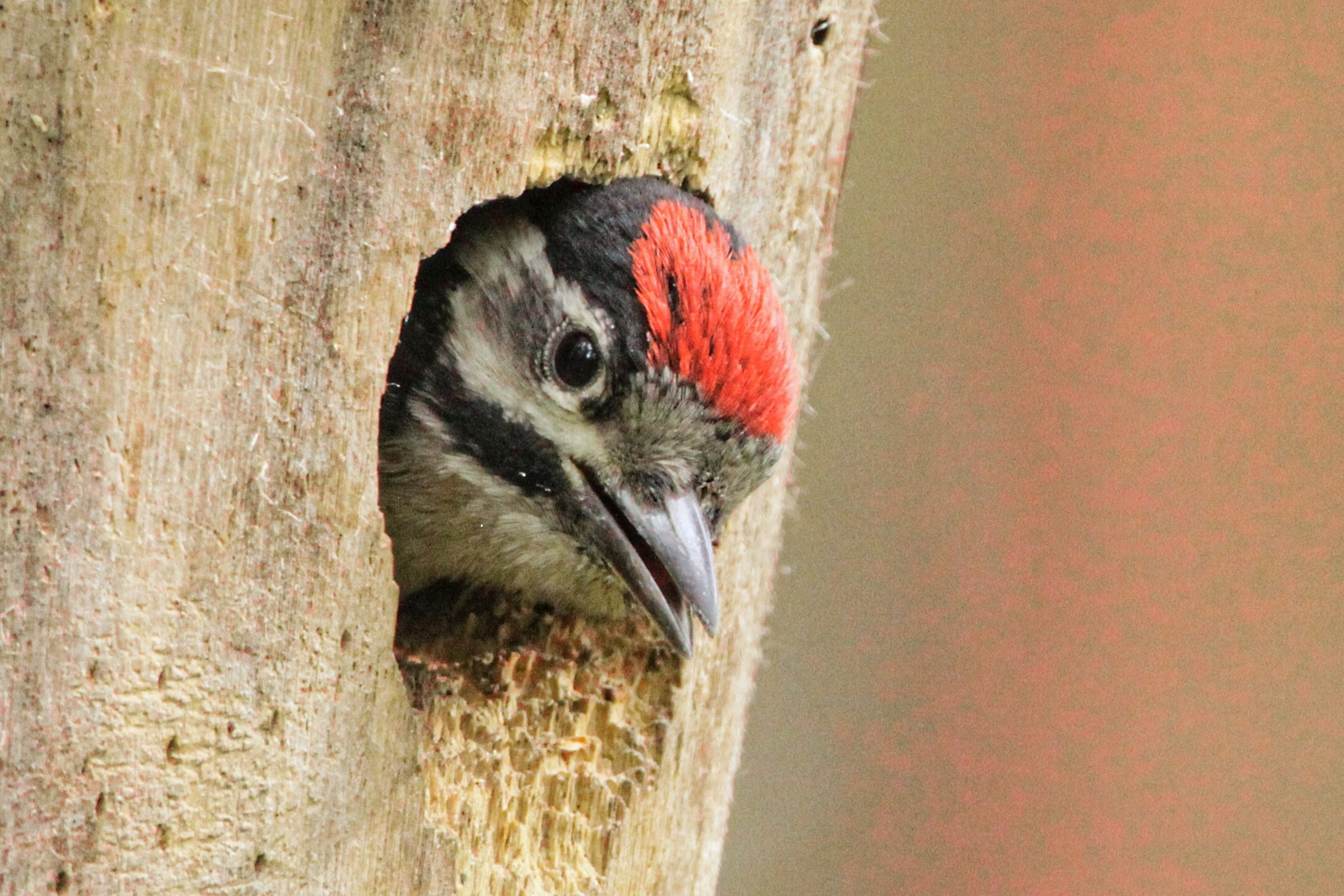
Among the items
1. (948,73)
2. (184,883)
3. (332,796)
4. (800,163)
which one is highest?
(948,73)

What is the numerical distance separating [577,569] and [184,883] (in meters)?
0.79

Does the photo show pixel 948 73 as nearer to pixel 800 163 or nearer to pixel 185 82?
pixel 800 163

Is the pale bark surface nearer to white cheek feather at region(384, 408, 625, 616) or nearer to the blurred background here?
white cheek feather at region(384, 408, 625, 616)

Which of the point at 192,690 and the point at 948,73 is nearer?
the point at 192,690

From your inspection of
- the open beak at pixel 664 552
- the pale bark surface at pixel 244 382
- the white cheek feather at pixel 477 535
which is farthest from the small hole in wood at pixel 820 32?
the white cheek feather at pixel 477 535

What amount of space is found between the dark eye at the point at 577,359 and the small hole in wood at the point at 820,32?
64cm

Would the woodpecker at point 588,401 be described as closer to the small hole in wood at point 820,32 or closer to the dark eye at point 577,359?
the dark eye at point 577,359

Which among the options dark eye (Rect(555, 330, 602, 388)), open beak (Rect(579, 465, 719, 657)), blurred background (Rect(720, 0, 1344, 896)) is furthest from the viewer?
blurred background (Rect(720, 0, 1344, 896))

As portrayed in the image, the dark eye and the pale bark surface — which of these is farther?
the dark eye

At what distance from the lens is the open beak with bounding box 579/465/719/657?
216 cm

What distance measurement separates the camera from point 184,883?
1842 millimetres

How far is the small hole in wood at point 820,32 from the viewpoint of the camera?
2.42 m

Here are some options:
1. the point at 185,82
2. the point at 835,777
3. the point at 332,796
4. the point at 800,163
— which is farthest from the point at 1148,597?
the point at 185,82

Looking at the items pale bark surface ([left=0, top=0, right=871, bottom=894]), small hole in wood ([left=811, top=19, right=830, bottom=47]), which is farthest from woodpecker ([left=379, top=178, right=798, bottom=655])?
small hole in wood ([left=811, top=19, right=830, bottom=47])
